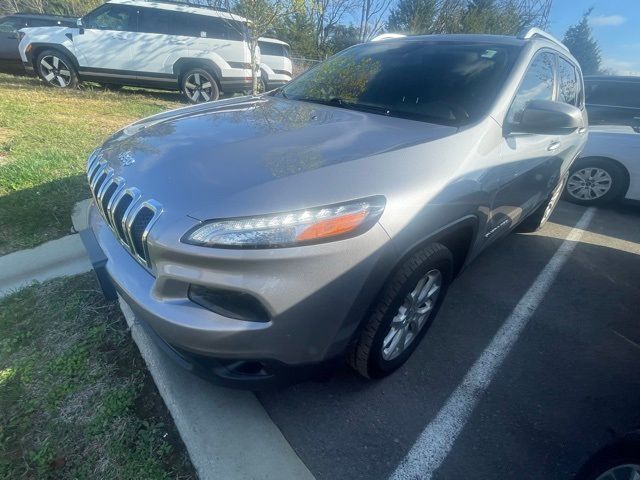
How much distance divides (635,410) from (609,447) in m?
1.10

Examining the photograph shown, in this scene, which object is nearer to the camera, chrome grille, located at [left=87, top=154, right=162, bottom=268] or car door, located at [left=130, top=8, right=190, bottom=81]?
chrome grille, located at [left=87, top=154, right=162, bottom=268]

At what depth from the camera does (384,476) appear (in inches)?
63.3

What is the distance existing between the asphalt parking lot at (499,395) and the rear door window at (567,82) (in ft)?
5.49

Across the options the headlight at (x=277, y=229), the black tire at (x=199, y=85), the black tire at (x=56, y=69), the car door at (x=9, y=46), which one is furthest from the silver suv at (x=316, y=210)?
the car door at (x=9, y=46)

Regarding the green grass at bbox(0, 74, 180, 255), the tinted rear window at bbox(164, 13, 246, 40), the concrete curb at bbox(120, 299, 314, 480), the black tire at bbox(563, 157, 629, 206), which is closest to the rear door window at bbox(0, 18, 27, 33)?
the green grass at bbox(0, 74, 180, 255)

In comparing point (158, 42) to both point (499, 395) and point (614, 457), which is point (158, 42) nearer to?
point (499, 395)

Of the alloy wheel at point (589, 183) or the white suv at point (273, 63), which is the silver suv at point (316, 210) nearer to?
the alloy wheel at point (589, 183)

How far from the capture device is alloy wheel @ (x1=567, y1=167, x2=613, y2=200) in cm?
504

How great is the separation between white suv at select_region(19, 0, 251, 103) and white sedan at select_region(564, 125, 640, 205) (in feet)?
23.2

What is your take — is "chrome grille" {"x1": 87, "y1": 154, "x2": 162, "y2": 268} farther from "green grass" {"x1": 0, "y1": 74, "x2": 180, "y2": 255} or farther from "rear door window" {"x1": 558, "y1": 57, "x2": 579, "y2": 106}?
"rear door window" {"x1": 558, "y1": 57, "x2": 579, "y2": 106}

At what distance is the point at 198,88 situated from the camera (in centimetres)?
849

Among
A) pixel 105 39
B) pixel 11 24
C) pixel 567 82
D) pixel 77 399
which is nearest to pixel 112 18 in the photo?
pixel 105 39

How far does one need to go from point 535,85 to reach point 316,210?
7.26 ft

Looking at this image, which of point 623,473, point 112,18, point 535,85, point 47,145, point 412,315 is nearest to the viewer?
point 623,473
